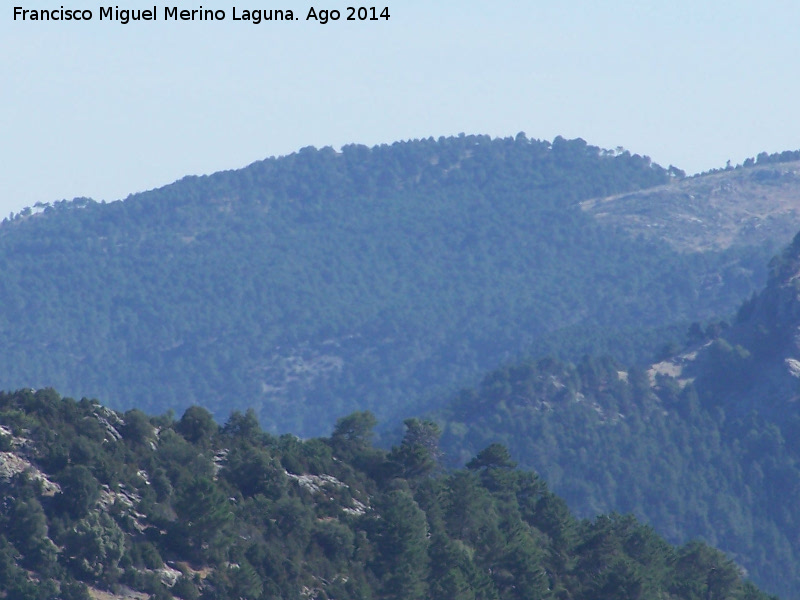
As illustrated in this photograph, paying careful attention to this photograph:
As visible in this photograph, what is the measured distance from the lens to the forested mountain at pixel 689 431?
127800mm

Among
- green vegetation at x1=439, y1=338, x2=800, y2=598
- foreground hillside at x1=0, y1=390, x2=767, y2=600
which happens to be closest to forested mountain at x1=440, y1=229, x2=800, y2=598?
green vegetation at x1=439, y1=338, x2=800, y2=598

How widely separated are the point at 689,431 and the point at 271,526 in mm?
93462

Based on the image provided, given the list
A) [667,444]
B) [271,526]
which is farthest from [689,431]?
[271,526]

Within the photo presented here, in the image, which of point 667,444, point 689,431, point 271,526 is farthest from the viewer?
point 689,431

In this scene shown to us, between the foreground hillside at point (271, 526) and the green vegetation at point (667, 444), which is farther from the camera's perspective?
the green vegetation at point (667, 444)

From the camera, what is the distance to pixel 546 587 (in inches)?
1954

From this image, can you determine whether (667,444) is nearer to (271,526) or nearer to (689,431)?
(689,431)

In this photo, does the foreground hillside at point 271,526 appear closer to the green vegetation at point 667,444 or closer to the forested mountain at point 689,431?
the green vegetation at point 667,444

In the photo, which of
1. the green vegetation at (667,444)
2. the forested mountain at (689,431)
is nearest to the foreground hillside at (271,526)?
the green vegetation at (667,444)

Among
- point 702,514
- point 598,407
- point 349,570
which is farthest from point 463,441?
point 349,570

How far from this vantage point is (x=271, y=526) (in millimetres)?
47438

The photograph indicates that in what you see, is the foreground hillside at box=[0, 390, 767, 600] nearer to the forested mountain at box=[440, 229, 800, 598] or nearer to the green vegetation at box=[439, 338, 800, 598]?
the green vegetation at box=[439, 338, 800, 598]

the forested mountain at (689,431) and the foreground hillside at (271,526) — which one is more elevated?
the foreground hillside at (271,526)

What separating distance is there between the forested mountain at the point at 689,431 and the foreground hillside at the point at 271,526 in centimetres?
6857
